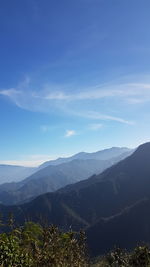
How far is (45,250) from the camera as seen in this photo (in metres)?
7.46

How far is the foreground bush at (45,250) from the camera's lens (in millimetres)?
7282

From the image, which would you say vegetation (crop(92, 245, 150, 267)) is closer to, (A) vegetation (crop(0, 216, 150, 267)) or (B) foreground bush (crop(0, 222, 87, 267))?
(A) vegetation (crop(0, 216, 150, 267))

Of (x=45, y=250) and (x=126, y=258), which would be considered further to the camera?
(x=126, y=258)

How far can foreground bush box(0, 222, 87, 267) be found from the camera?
7282mm

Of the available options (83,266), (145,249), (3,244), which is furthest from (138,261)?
(3,244)

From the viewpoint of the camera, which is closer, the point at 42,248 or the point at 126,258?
the point at 42,248

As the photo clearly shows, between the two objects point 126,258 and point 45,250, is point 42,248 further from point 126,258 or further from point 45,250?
point 126,258

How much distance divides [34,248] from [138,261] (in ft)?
12.6

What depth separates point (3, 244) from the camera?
7539mm

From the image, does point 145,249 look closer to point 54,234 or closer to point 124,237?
point 54,234

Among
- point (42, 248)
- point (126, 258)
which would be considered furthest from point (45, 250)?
point (126, 258)

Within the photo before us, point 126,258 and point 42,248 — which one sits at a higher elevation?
point 42,248

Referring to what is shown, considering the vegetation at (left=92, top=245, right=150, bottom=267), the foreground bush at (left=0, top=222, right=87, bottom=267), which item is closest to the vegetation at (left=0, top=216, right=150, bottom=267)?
the foreground bush at (left=0, top=222, right=87, bottom=267)

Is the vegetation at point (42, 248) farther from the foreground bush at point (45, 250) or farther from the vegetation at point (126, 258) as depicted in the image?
the vegetation at point (126, 258)
